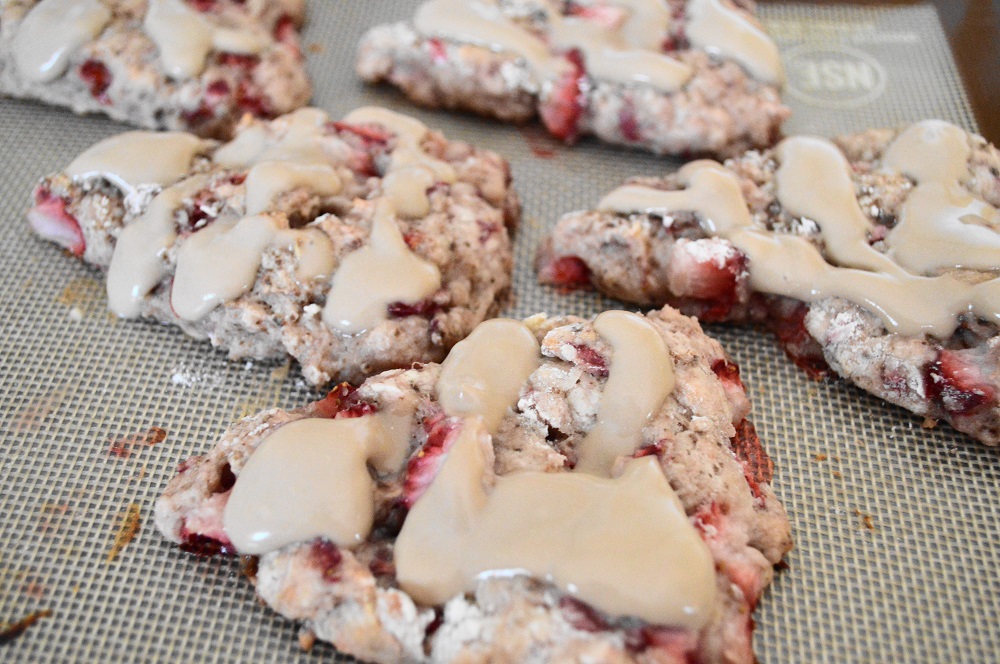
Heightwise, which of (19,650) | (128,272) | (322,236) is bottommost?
(19,650)

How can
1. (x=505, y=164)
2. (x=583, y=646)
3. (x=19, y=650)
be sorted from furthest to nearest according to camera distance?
(x=505, y=164)
(x=19, y=650)
(x=583, y=646)

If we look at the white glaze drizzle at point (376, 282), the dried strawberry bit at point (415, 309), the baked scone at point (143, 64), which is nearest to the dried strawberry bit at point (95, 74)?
the baked scone at point (143, 64)

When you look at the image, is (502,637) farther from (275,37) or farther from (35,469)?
(275,37)

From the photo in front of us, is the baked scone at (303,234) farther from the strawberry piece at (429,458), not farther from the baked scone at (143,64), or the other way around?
the strawberry piece at (429,458)

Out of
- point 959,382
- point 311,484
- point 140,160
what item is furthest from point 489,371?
point 140,160

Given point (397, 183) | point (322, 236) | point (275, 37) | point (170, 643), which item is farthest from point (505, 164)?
point (170, 643)

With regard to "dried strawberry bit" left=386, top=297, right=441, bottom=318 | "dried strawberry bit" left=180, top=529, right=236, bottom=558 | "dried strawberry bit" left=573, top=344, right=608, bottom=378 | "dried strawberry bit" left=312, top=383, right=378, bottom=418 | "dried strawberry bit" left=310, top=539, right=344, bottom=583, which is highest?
"dried strawberry bit" left=573, top=344, right=608, bottom=378

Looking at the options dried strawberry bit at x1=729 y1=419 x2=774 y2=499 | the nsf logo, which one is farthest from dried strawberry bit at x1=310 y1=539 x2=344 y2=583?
the nsf logo

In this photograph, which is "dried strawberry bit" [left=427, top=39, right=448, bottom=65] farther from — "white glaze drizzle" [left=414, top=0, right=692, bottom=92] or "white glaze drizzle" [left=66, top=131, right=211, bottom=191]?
"white glaze drizzle" [left=66, top=131, right=211, bottom=191]
